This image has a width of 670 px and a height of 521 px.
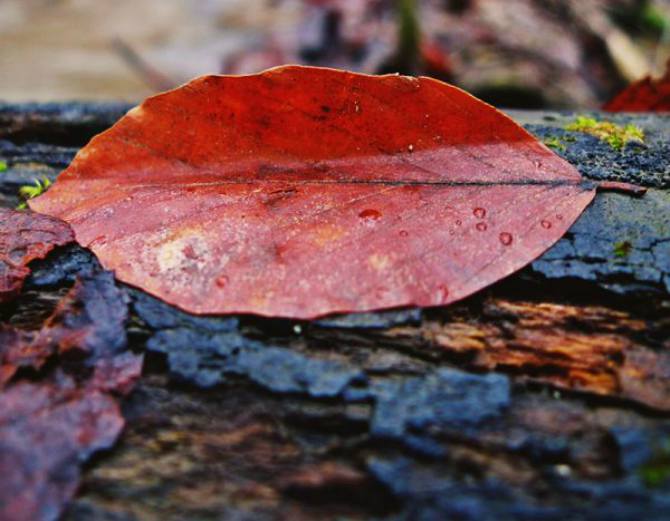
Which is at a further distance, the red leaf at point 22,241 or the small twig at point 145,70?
the small twig at point 145,70

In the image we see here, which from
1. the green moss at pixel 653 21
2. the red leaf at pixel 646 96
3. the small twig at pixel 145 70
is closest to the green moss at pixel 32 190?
the red leaf at pixel 646 96

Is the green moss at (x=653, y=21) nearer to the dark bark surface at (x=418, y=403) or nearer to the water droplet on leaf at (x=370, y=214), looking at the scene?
the dark bark surface at (x=418, y=403)

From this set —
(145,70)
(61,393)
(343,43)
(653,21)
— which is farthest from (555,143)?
(653,21)

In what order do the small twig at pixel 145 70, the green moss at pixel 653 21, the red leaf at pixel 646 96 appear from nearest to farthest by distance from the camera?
the red leaf at pixel 646 96 < the small twig at pixel 145 70 < the green moss at pixel 653 21

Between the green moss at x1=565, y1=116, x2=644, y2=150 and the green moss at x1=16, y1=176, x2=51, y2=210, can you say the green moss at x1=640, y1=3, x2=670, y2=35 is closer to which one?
the green moss at x1=565, y1=116, x2=644, y2=150

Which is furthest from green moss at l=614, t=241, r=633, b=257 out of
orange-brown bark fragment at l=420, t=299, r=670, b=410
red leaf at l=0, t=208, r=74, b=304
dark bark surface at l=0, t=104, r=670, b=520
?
red leaf at l=0, t=208, r=74, b=304
